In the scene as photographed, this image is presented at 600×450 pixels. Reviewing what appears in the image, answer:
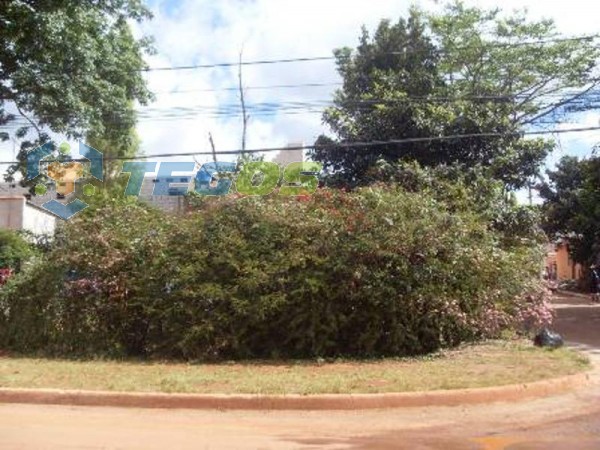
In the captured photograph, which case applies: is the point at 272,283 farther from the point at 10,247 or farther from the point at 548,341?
the point at 10,247

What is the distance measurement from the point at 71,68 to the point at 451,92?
12.7 m

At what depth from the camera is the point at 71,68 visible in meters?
18.0

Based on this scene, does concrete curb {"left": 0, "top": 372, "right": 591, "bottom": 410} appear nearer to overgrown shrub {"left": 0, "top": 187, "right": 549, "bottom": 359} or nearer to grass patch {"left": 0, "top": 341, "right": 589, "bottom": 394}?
grass patch {"left": 0, "top": 341, "right": 589, "bottom": 394}

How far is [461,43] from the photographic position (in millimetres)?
28641

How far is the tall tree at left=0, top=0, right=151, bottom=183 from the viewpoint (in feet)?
52.6

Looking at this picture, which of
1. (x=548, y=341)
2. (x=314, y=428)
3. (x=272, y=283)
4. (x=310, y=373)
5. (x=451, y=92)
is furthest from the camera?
(x=451, y=92)

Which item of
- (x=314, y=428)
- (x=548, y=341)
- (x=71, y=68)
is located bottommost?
(x=314, y=428)

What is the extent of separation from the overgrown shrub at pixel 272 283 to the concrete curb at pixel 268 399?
3.54 metres

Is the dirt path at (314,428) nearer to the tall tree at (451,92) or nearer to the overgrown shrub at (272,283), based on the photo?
the overgrown shrub at (272,283)

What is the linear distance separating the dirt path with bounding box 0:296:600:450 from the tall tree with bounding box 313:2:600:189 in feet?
34.9

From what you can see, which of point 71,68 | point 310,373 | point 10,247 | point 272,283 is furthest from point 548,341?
point 10,247

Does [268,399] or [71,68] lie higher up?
[71,68]

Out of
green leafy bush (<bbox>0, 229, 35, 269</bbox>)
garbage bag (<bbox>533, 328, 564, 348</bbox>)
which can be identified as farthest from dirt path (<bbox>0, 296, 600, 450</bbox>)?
green leafy bush (<bbox>0, 229, 35, 269</bbox>)

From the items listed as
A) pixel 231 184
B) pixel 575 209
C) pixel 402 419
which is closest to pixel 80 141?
pixel 231 184
